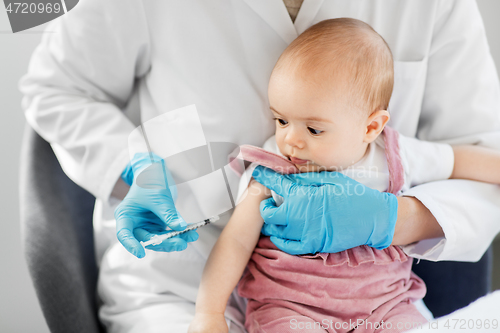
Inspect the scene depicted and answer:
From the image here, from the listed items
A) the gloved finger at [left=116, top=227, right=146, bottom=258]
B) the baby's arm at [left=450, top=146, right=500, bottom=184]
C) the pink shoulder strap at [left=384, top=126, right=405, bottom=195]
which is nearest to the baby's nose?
the pink shoulder strap at [left=384, top=126, right=405, bottom=195]

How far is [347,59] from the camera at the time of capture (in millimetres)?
775

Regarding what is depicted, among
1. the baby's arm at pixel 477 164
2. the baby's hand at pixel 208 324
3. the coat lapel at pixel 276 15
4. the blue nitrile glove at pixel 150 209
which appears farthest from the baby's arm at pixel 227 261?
the baby's arm at pixel 477 164

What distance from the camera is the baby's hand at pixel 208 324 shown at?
737 mm

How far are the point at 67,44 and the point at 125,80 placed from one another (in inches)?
5.7

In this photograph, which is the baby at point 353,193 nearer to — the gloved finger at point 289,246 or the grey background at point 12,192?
the gloved finger at point 289,246

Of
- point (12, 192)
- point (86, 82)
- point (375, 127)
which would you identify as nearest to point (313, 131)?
point (375, 127)

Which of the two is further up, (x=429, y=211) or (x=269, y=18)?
(x=269, y=18)

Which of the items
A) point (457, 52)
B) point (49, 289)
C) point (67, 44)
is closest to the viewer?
point (49, 289)

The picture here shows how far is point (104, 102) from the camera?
951 mm

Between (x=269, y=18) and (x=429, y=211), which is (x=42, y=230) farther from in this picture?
(x=429, y=211)

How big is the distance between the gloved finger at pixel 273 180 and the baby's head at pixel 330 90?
0.05 meters

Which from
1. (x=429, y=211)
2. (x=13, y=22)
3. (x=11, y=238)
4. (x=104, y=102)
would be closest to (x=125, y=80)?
(x=104, y=102)

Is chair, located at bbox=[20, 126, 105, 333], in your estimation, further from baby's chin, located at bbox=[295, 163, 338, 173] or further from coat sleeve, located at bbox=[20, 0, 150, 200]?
baby's chin, located at bbox=[295, 163, 338, 173]

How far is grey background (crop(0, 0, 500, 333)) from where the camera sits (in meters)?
1.04
